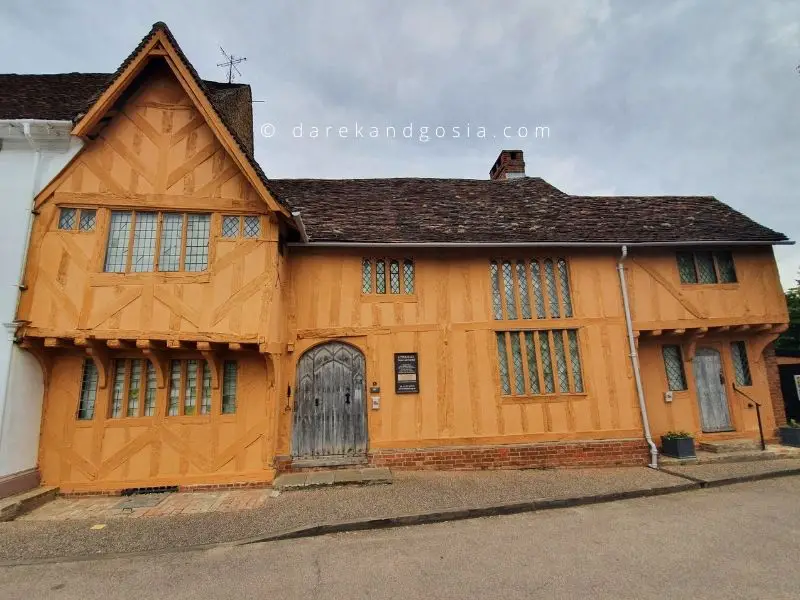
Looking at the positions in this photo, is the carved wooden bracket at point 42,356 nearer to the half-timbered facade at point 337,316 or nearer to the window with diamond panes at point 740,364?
the half-timbered facade at point 337,316

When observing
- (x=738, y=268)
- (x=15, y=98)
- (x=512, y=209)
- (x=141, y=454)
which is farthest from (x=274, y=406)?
(x=738, y=268)

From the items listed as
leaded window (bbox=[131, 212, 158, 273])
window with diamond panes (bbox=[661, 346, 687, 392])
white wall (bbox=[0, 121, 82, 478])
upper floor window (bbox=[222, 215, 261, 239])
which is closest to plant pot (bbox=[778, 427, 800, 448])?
window with diamond panes (bbox=[661, 346, 687, 392])

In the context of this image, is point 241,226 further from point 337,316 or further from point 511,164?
point 511,164

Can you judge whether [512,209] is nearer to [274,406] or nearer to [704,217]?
[704,217]

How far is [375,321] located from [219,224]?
3.72 metres

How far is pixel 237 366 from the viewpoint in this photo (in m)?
7.54

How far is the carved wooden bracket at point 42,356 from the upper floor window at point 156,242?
69.6 inches

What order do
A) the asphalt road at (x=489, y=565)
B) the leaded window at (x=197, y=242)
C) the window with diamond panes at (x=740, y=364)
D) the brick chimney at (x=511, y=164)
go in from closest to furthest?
the asphalt road at (x=489, y=565) → the leaded window at (x=197, y=242) → the window with diamond panes at (x=740, y=364) → the brick chimney at (x=511, y=164)

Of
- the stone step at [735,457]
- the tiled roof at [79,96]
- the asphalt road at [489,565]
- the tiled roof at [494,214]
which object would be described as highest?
the tiled roof at [79,96]

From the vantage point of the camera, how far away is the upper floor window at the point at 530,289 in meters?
8.77

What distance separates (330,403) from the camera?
26.9 feet

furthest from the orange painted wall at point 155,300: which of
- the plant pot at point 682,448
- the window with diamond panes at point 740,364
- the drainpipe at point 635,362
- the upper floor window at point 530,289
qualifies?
the window with diamond panes at point 740,364

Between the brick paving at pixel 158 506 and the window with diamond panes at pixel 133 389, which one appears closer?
the brick paving at pixel 158 506

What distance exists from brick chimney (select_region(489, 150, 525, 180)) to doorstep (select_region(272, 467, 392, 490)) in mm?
10511
